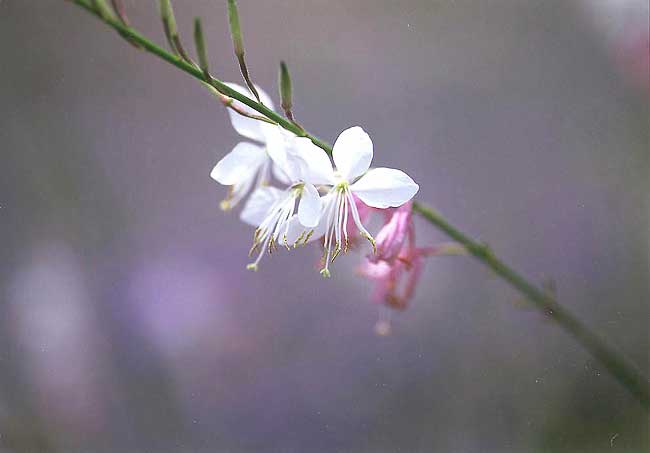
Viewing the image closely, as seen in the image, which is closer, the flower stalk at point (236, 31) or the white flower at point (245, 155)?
the flower stalk at point (236, 31)

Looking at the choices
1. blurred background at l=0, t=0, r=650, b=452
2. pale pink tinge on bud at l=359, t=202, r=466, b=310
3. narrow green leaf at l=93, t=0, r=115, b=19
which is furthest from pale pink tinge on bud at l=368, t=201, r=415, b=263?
blurred background at l=0, t=0, r=650, b=452

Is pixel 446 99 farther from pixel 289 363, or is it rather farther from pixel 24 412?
pixel 24 412

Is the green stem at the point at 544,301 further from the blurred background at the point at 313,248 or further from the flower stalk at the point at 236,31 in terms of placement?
the blurred background at the point at 313,248

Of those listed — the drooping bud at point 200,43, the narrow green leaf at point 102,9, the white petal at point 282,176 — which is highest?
the white petal at point 282,176

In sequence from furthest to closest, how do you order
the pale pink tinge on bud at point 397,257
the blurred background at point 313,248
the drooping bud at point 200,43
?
1. the blurred background at point 313,248
2. the pale pink tinge on bud at point 397,257
3. the drooping bud at point 200,43

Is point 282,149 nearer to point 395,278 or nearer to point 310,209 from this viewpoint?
point 310,209

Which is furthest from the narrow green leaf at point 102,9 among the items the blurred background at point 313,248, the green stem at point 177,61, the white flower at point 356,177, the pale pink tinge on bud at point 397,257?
the blurred background at point 313,248
